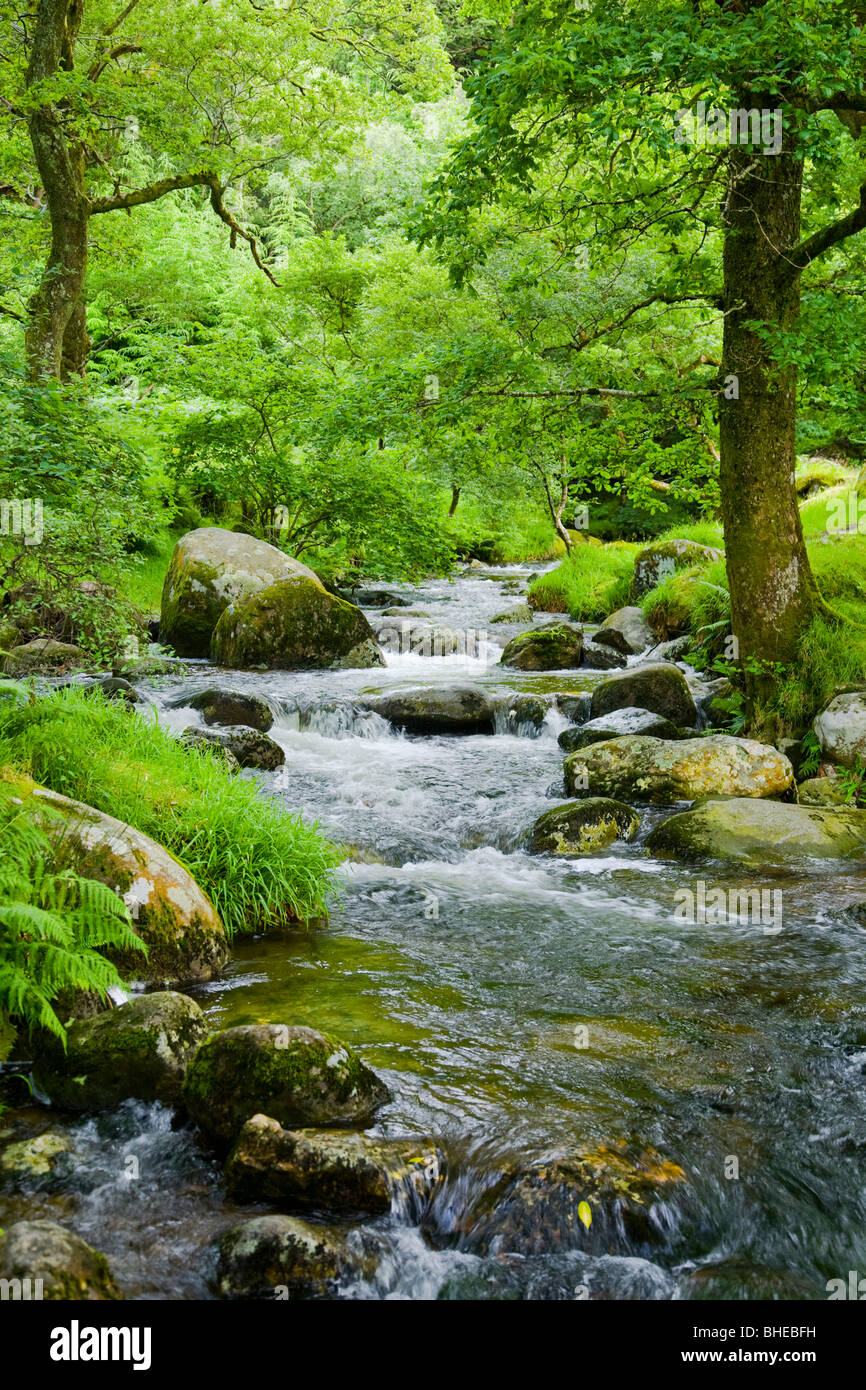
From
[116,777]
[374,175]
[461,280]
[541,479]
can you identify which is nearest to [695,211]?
[461,280]

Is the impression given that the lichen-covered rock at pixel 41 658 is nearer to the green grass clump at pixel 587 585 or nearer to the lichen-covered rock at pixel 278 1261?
the lichen-covered rock at pixel 278 1261

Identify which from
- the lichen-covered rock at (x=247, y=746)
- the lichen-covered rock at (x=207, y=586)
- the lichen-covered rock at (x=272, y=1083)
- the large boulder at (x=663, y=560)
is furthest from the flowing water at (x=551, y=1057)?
the large boulder at (x=663, y=560)

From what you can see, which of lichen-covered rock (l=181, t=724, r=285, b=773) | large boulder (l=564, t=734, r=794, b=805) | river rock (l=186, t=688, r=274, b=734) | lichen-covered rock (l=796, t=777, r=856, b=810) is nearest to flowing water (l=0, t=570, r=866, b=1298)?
large boulder (l=564, t=734, r=794, b=805)

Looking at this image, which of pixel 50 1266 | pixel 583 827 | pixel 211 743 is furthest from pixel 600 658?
pixel 50 1266

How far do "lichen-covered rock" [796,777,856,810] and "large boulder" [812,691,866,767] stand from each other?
31 centimetres

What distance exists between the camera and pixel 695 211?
29.7 ft

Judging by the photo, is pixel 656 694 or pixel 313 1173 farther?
pixel 656 694

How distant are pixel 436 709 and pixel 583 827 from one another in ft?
12.9

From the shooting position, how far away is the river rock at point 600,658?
592 inches

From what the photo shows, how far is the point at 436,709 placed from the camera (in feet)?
38.1

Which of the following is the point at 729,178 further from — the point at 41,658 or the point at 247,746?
the point at 41,658
